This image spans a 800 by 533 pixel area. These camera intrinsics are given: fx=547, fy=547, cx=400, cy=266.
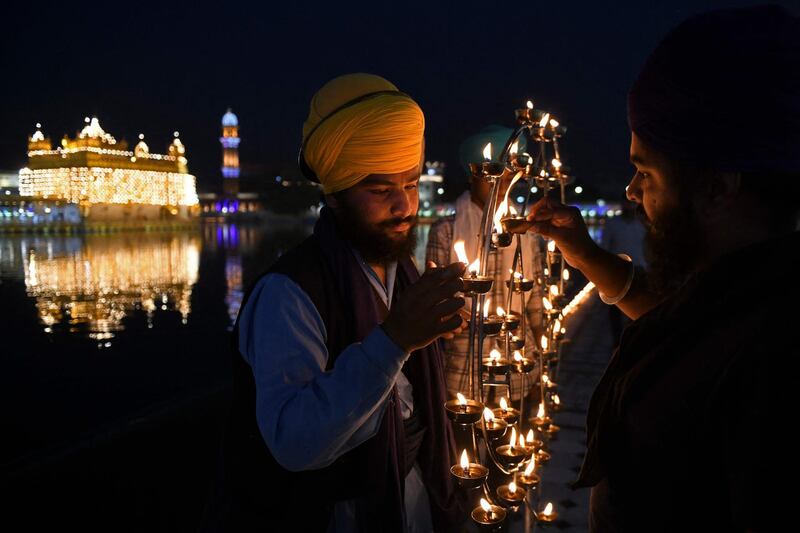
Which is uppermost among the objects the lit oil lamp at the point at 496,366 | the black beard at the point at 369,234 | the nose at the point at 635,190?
the nose at the point at 635,190

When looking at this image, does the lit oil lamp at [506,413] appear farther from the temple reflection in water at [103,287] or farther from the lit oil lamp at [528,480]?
the temple reflection in water at [103,287]

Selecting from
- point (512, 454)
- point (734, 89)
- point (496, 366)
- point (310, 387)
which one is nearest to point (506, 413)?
point (512, 454)

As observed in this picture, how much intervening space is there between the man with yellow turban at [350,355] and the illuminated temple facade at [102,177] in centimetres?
6797

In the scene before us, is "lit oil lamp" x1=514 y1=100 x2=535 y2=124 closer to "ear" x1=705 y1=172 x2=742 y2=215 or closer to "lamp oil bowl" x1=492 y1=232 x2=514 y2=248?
"lamp oil bowl" x1=492 y1=232 x2=514 y2=248

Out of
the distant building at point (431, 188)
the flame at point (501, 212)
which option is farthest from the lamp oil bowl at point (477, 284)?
the distant building at point (431, 188)

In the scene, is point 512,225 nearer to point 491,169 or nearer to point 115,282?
point 491,169

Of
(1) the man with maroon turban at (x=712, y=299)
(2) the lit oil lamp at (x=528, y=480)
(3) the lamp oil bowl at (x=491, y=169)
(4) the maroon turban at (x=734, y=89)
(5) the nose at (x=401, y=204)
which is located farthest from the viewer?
(2) the lit oil lamp at (x=528, y=480)

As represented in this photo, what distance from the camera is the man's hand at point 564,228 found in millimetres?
2012

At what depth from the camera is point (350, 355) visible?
130 centimetres

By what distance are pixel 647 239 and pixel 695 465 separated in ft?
1.90

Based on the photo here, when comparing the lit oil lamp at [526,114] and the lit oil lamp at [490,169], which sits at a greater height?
the lit oil lamp at [526,114]

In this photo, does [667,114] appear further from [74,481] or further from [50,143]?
[50,143]

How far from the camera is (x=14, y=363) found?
900cm

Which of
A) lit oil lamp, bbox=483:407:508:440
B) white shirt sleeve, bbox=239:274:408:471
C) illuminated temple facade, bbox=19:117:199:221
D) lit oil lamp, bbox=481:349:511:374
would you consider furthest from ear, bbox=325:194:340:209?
illuminated temple facade, bbox=19:117:199:221
